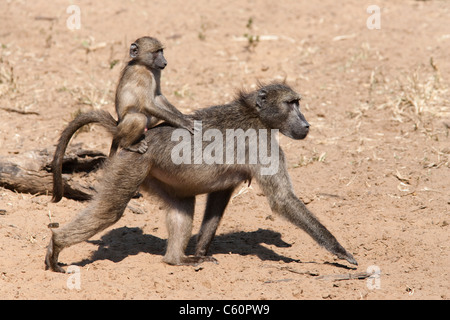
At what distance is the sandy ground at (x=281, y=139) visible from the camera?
464 centimetres

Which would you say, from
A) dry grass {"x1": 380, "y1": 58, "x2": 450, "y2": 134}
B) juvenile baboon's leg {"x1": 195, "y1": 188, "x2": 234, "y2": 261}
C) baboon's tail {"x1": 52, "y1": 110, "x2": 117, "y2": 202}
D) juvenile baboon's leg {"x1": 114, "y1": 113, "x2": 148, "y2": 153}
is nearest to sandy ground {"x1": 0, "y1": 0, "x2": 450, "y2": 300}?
dry grass {"x1": 380, "y1": 58, "x2": 450, "y2": 134}

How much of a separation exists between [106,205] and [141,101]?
905 mm

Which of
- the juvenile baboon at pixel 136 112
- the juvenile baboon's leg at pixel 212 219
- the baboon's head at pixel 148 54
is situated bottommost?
the juvenile baboon's leg at pixel 212 219

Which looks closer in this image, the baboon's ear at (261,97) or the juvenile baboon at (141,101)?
the juvenile baboon at (141,101)

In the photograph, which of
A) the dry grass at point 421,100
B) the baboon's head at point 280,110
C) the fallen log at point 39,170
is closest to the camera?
the baboon's head at point 280,110

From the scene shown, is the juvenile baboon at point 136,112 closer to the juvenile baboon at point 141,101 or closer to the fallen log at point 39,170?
the juvenile baboon at point 141,101

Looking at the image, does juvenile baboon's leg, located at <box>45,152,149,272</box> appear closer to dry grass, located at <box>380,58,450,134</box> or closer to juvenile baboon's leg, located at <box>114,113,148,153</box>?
juvenile baboon's leg, located at <box>114,113,148,153</box>

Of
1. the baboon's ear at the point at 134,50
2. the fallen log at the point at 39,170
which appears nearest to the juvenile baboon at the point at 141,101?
the baboon's ear at the point at 134,50

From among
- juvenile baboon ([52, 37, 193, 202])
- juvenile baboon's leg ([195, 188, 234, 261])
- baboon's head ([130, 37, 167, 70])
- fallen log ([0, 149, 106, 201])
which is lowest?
juvenile baboon's leg ([195, 188, 234, 261])

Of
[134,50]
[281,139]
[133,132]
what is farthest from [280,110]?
[281,139]

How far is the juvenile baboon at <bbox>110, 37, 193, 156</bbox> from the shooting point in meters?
4.80

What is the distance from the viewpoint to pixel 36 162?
230 inches

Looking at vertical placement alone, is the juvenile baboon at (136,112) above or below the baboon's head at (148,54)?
below

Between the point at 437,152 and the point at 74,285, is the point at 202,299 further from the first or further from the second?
the point at 437,152
